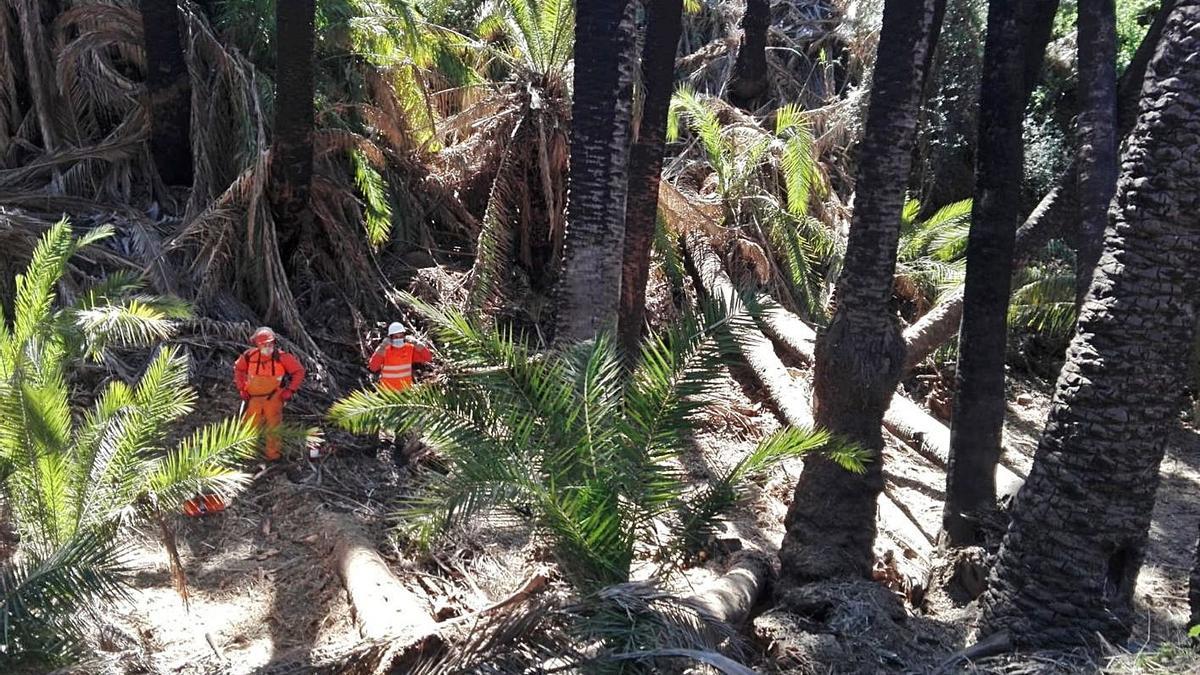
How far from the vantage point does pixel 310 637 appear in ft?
25.9

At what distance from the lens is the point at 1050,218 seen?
1119 cm

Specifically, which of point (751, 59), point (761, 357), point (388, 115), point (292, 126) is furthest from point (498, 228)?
point (751, 59)

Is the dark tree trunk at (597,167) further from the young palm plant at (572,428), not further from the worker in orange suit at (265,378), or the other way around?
the worker in orange suit at (265,378)

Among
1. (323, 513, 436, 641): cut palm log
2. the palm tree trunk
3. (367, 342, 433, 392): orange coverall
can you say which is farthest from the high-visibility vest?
the palm tree trunk

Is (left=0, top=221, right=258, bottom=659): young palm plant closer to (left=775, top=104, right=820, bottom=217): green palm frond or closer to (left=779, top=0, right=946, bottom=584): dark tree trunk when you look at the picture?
(left=779, top=0, right=946, bottom=584): dark tree trunk

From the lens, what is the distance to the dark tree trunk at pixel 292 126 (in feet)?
34.8

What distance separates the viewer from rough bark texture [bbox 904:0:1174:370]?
11047 millimetres

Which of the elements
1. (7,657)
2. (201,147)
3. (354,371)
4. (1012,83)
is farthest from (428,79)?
(7,657)

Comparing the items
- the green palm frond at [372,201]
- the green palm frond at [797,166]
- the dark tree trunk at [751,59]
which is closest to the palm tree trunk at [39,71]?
the green palm frond at [372,201]

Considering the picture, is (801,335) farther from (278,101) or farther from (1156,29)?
(278,101)

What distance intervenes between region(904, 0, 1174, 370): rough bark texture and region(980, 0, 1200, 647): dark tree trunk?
→ 339cm

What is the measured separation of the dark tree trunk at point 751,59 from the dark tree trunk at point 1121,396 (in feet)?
41.8

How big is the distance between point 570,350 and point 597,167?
170 centimetres

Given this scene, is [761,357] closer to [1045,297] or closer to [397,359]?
[1045,297]
